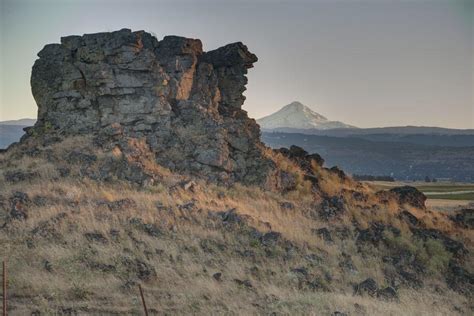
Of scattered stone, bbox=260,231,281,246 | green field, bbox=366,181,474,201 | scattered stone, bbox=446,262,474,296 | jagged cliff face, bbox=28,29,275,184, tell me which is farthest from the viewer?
green field, bbox=366,181,474,201

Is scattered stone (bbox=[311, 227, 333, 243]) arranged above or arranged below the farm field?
above

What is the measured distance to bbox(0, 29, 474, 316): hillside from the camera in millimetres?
Result: 14602

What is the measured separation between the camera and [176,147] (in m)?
26.5

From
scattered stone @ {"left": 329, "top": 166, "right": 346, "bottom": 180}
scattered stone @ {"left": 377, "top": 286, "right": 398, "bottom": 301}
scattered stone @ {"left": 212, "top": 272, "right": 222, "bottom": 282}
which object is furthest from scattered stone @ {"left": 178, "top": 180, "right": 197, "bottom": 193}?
scattered stone @ {"left": 329, "top": 166, "right": 346, "bottom": 180}

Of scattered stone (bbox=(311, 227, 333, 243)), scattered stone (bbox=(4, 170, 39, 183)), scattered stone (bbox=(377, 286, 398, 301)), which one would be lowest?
scattered stone (bbox=(377, 286, 398, 301))

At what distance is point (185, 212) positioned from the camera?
2016cm

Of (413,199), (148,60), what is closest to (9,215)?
(148,60)

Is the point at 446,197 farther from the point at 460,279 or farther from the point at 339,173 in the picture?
the point at 460,279

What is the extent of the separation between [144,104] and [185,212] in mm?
8786

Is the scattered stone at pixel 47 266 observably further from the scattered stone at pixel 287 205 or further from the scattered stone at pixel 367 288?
the scattered stone at pixel 287 205

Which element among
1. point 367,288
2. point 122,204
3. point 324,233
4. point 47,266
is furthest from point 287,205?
point 47,266

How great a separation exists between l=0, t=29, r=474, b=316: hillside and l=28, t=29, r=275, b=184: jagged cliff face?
7 cm

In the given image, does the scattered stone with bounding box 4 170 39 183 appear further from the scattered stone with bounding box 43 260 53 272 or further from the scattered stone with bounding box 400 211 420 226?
the scattered stone with bounding box 400 211 420 226

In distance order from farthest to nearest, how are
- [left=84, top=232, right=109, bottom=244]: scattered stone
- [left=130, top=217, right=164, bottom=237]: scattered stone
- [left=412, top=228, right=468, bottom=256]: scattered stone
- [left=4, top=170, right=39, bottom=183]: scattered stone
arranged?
[left=412, top=228, right=468, bottom=256]: scattered stone
[left=4, top=170, right=39, bottom=183]: scattered stone
[left=130, top=217, right=164, bottom=237]: scattered stone
[left=84, top=232, right=109, bottom=244]: scattered stone
